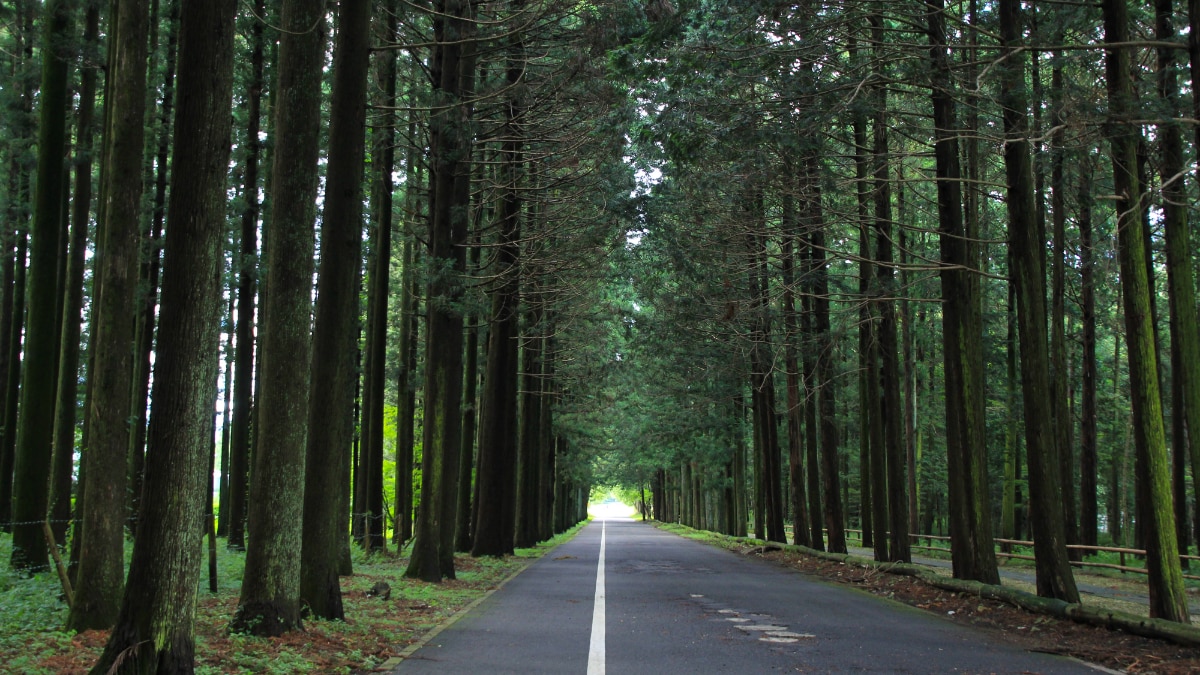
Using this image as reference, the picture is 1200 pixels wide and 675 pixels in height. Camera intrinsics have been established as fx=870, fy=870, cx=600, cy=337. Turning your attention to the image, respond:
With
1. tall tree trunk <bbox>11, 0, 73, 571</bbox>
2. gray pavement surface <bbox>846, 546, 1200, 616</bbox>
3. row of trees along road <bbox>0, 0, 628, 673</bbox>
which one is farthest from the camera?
gray pavement surface <bbox>846, 546, 1200, 616</bbox>

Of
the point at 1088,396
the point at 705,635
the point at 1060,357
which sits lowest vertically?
the point at 705,635

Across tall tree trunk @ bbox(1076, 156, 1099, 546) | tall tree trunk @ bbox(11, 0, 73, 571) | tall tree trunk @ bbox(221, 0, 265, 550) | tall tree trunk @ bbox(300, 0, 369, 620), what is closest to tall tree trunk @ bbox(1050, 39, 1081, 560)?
tall tree trunk @ bbox(1076, 156, 1099, 546)

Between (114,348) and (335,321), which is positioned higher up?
(335,321)

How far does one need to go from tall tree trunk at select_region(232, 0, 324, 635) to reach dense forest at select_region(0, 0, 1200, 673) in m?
0.04

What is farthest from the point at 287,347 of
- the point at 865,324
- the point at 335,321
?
the point at 865,324

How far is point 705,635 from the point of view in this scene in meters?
10.1

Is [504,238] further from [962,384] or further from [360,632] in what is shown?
[360,632]

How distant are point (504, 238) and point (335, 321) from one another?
1157 centimetres

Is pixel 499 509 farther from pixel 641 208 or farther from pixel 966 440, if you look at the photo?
pixel 966 440

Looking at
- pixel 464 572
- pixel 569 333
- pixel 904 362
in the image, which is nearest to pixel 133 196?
pixel 464 572

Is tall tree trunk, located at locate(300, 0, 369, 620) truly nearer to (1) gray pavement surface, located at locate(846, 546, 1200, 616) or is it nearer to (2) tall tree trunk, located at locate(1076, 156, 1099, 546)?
(1) gray pavement surface, located at locate(846, 546, 1200, 616)

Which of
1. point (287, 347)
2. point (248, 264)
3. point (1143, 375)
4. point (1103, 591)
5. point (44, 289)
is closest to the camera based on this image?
point (287, 347)

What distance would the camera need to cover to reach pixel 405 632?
33.3 feet

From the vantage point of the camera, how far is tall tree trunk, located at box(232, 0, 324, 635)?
356 inches
